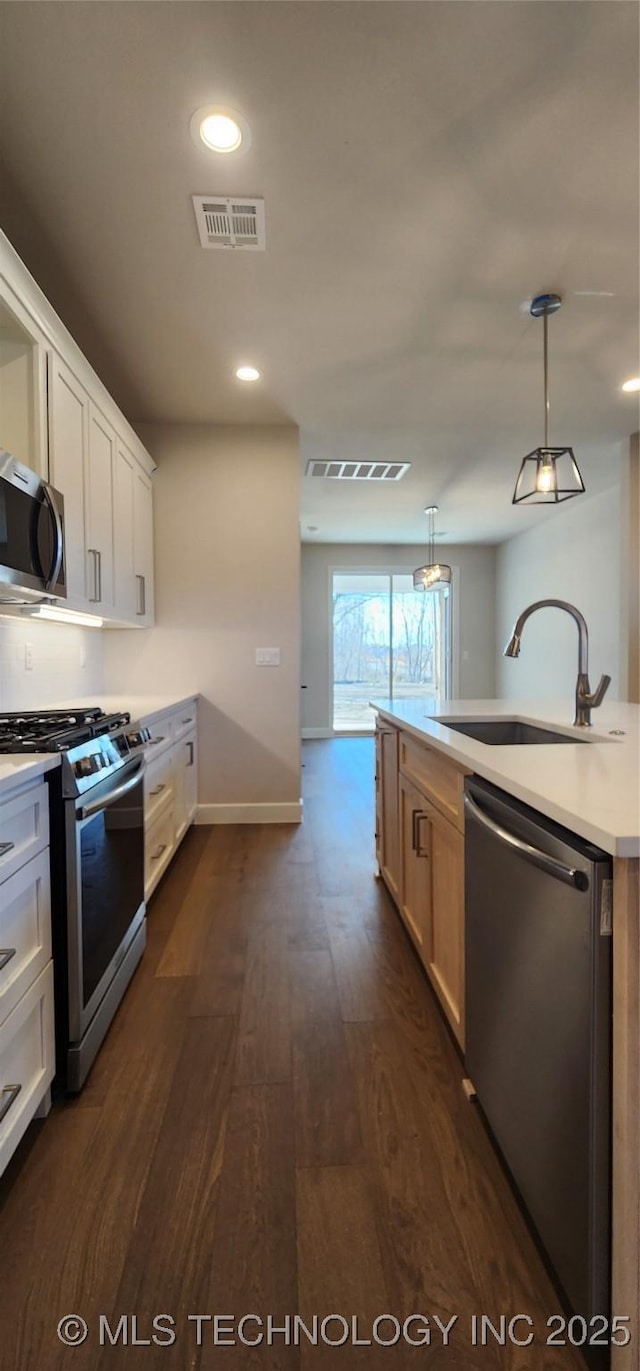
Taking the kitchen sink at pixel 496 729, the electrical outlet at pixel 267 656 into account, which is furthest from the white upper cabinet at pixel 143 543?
the kitchen sink at pixel 496 729

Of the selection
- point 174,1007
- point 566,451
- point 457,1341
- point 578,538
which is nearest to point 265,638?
point 566,451

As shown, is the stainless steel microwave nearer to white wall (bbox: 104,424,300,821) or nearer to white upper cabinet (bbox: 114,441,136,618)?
white upper cabinet (bbox: 114,441,136,618)

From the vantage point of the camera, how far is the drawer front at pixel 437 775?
142cm

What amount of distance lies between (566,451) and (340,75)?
1.57 metres

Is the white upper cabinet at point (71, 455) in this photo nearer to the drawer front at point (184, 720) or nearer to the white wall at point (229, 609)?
the drawer front at point (184, 720)

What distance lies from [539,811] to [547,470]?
1.94 meters

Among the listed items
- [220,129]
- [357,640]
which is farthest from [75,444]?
[357,640]

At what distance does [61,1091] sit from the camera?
4.58 ft

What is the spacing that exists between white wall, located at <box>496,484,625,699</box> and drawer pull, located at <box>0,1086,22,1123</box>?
395 cm

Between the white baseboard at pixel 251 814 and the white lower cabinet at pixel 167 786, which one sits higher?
the white lower cabinet at pixel 167 786

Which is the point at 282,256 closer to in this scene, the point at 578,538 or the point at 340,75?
the point at 340,75

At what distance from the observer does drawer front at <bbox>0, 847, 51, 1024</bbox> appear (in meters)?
1.12

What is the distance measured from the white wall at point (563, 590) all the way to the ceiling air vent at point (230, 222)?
3.36 m

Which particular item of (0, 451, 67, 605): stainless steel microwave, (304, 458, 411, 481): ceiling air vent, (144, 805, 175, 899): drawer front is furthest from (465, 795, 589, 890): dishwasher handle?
(304, 458, 411, 481): ceiling air vent
